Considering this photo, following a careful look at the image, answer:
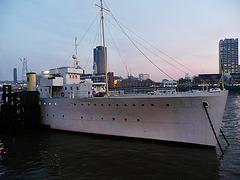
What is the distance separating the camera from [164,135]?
11.9 meters

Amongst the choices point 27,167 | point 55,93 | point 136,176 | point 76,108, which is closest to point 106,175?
point 136,176

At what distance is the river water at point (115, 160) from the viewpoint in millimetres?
8320

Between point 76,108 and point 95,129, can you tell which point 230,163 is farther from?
A: point 76,108

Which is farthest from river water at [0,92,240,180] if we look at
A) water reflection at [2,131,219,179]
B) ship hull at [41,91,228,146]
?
ship hull at [41,91,228,146]

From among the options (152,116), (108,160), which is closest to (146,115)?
(152,116)

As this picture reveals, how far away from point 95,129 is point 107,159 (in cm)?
468

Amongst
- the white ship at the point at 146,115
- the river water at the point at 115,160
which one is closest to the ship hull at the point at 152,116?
the white ship at the point at 146,115

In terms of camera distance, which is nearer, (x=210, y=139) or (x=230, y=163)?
(x=230, y=163)

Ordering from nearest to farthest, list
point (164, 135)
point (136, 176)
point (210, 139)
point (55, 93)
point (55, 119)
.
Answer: point (136, 176) → point (210, 139) → point (164, 135) → point (55, 119) → point (55, 93)

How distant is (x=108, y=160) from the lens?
9859 millimetres

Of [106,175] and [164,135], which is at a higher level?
[164,135]

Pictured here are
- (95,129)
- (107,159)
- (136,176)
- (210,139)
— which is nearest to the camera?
(136,176)

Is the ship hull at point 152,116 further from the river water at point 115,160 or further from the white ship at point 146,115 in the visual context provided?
the river water at point 115,160

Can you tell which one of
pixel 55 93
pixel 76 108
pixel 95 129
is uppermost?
pixel 55 93
